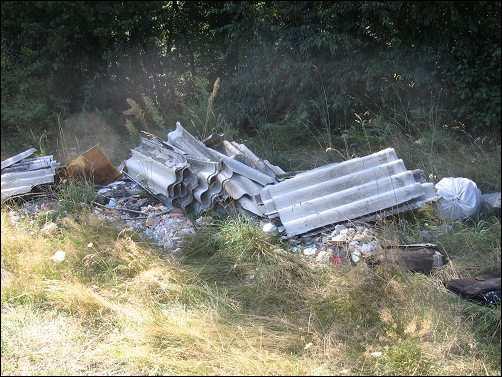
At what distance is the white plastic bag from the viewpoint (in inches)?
174

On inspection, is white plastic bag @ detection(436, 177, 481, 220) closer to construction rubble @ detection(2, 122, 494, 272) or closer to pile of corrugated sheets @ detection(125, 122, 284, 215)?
construction rubble @ detection(2, 122, 494, 272)

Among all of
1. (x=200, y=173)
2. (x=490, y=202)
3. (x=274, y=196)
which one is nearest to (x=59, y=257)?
(x=200, y=173)

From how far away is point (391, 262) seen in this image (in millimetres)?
3695

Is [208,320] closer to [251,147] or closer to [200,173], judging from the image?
[200,173]

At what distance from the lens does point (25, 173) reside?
5410 mm

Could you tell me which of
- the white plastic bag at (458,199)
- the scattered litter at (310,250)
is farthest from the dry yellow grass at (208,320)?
the white plastic bag at (458,199)

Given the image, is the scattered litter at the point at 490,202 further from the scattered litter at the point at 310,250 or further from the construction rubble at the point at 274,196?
the scattered litter at the point at 310,250

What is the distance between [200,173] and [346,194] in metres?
1.24

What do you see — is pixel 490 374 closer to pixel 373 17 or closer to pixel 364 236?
pixel 364 236

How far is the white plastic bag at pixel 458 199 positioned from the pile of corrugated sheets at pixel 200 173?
1.39m

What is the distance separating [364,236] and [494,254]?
89cm

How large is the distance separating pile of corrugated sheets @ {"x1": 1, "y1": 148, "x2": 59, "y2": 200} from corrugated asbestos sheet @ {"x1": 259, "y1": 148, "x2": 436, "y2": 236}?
2174mm

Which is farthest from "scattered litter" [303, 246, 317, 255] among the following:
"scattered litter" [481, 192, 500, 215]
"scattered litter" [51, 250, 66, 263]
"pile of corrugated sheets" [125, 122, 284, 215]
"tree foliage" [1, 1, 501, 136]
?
"tree foliage" [1, 1, 501, 136]

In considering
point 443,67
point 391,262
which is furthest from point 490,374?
point 443,67
